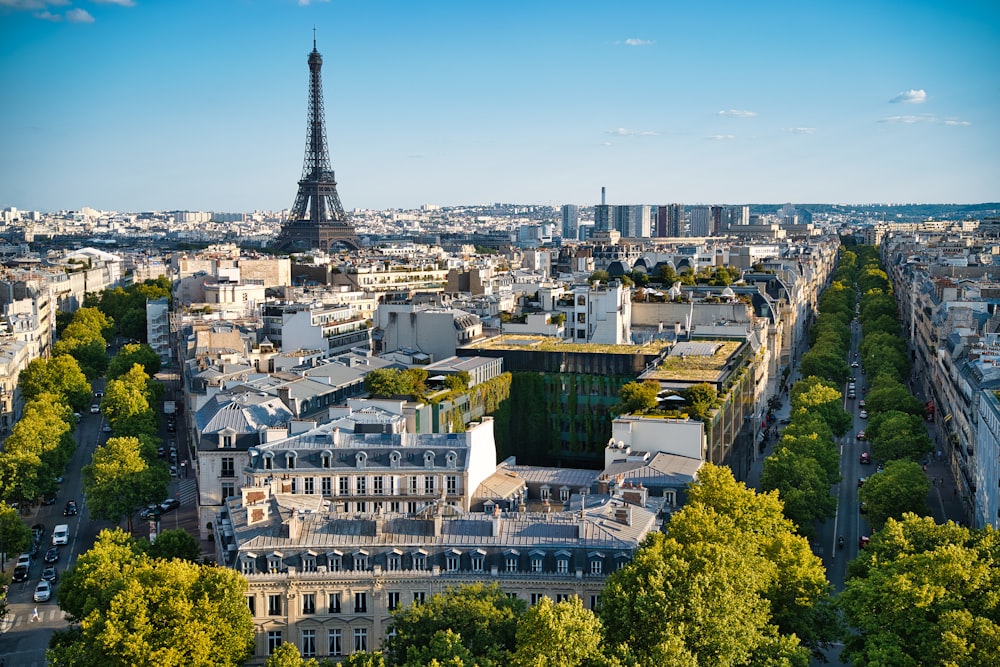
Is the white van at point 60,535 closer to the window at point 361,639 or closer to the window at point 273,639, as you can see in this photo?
the window at point 273,639

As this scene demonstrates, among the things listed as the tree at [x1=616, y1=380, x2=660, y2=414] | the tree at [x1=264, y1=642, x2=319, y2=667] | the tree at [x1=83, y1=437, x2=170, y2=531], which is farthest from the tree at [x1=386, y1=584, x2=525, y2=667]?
the tree at [x1=83, y1=437, x2=170, y2=531]

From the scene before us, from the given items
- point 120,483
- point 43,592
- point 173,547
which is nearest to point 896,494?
point 173,547

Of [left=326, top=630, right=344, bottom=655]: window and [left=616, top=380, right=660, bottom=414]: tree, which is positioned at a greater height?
[left=616, top=380, right=660, bottom=414]: tree

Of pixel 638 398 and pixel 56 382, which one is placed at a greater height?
pixel 638 398

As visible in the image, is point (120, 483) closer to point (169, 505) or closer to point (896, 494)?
point (169, 505)

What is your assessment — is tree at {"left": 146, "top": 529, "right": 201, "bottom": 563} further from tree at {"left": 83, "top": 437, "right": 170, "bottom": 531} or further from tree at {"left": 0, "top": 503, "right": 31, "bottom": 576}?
tree at {"left": 83, "top": 437, "right": 170, "bottom": 531}

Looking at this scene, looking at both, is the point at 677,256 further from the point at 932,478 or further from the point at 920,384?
the point at 932,478
